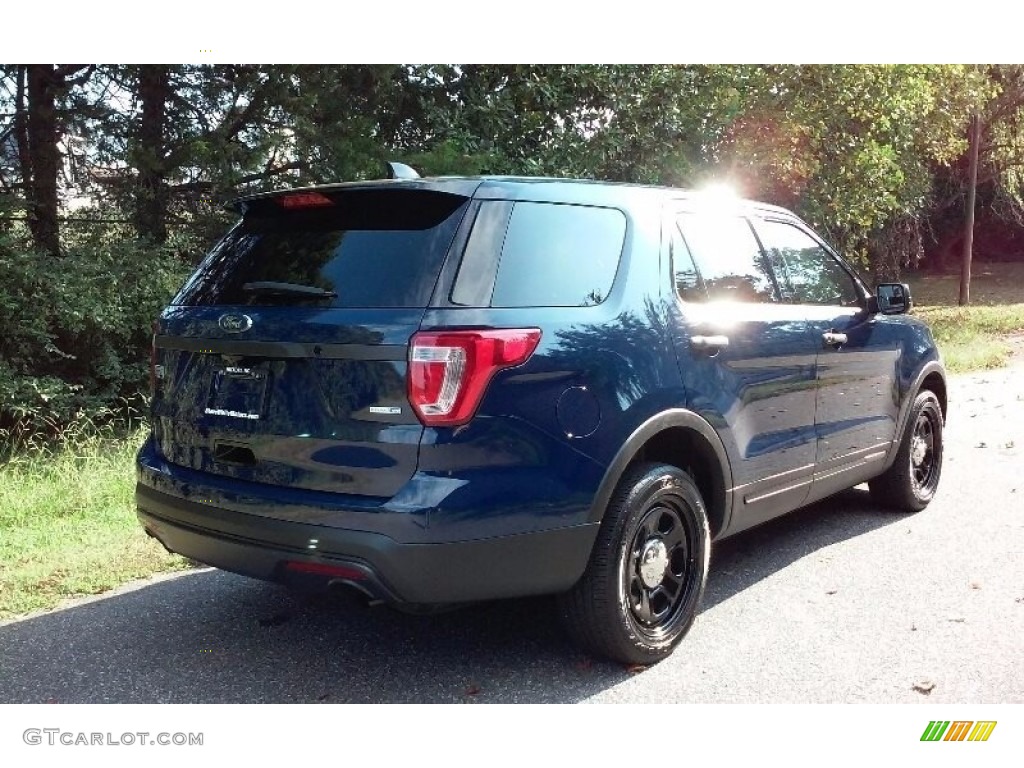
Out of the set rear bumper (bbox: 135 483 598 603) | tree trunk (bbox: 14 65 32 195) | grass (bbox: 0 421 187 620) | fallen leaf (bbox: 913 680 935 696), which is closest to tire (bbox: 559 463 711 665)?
rear bumper (bbox: 135 483 598 603)

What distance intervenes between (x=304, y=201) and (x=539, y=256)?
0.93 metres

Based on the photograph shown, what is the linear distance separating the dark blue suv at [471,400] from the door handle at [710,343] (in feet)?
0.03

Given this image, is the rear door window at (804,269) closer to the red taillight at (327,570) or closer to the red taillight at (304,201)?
the red taillight at (304,201)

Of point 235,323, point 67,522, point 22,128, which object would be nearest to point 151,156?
point 22,128

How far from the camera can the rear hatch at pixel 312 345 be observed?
115 inches

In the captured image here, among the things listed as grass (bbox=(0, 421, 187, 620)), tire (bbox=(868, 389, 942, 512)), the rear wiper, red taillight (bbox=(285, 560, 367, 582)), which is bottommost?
grass (bbox=(0, 421, 187, 620))

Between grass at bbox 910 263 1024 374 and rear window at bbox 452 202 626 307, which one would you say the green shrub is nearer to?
rear window at bbox 452 202 626 307

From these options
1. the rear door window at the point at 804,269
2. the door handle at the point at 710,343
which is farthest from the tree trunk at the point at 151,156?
the door handle at the point at 710,343

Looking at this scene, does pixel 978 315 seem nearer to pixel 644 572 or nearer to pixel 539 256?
pixel 644 572

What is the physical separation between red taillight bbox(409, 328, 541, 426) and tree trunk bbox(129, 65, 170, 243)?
7193 millimetres

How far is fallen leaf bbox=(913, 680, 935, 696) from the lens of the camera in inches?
127
